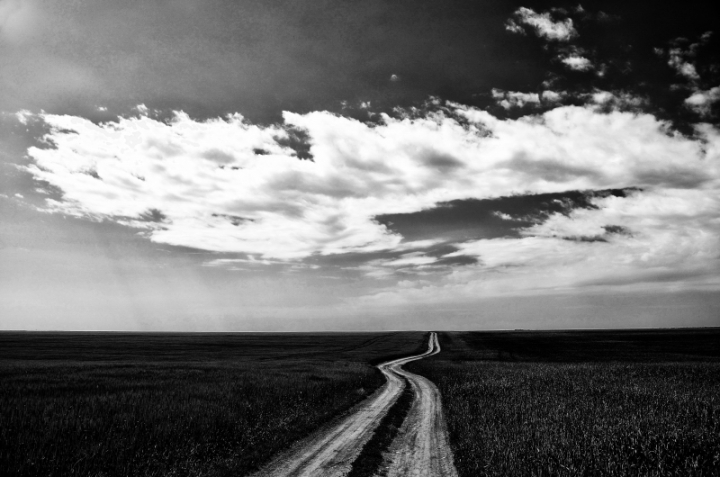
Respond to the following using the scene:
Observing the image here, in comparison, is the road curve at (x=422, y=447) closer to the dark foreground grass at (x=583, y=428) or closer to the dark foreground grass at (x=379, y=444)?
the dark foreground grass at (x=379, y=444)

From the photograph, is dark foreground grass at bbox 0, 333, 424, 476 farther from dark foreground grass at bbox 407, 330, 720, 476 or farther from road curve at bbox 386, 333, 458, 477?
dark foreground grass at bbox 407, 330, 720, 476

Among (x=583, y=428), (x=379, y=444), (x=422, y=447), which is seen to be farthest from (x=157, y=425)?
(x=583, y=428)

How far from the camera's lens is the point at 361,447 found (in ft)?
39.3

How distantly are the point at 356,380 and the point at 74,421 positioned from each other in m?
17.9

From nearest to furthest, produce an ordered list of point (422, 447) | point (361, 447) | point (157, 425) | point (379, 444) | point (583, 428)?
point (361, 447) → point (422, 447) → point (379, 444) → point (157, 425) → point (583, 428)

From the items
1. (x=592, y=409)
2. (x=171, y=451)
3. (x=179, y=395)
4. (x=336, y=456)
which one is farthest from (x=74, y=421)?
(x=592, y=409)

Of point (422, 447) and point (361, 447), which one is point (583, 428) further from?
point (361, 447)

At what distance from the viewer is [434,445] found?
41.2 ft

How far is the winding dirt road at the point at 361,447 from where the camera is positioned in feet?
33.1

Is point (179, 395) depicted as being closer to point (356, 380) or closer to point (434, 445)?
point (356, 380)

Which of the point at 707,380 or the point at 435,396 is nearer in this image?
the point at 435,396

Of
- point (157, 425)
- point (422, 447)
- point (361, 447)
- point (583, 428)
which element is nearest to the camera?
point (361, 447)

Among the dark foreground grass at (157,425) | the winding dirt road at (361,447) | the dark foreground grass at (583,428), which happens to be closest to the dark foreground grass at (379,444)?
the winding dirt road at (361,447)

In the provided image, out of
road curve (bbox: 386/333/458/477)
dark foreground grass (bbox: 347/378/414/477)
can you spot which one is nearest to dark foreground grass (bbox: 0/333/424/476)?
dark foreground grass (bbox: 347/378/414/477)
